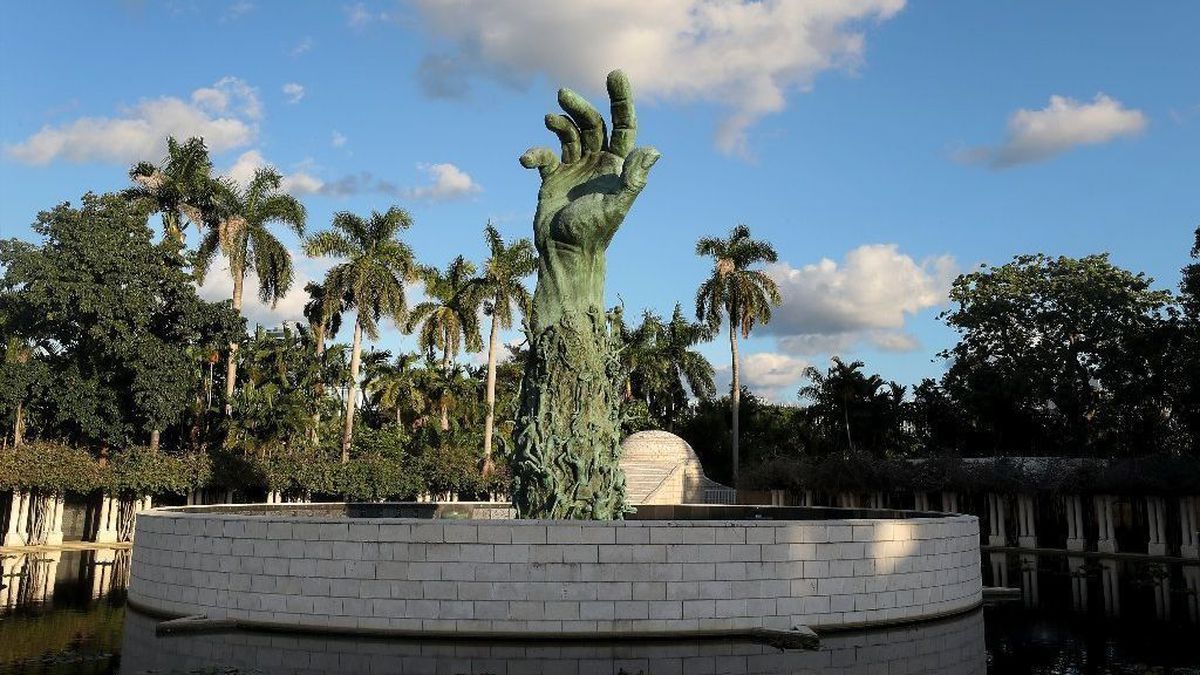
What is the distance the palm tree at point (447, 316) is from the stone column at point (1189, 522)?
2857 cm

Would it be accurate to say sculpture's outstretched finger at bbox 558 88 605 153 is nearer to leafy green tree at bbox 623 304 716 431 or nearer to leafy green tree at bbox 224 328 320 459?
leafy green tree at bbox 224 328 320 459

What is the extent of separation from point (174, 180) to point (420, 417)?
57.0 ft

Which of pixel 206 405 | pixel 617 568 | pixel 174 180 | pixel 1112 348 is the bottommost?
pixel 617 568

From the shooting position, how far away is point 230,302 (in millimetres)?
38531

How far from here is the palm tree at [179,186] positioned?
39.3m

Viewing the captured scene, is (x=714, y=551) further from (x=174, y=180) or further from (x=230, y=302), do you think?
(x=174, y=180)

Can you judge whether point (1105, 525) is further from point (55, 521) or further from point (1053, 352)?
point (55, 521)

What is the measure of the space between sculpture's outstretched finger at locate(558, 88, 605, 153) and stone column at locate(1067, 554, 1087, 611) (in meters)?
12.7

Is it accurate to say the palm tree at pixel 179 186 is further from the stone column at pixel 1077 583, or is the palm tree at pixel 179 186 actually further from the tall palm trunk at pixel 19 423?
the stone column at pixel 1077 583

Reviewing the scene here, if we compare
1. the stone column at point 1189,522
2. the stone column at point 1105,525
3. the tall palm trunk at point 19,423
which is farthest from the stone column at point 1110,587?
the tall palm trunk at point 19,423

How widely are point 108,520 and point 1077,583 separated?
31.4 m

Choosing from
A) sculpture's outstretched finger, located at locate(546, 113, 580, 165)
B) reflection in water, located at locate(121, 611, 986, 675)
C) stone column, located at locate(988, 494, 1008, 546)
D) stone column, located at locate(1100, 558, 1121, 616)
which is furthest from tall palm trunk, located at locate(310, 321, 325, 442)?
stone column, located at locate(1100, 558, 1121, 616)

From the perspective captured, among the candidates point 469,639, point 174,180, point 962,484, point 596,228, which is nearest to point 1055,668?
point 469,639

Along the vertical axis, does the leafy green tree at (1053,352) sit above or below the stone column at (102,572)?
above
